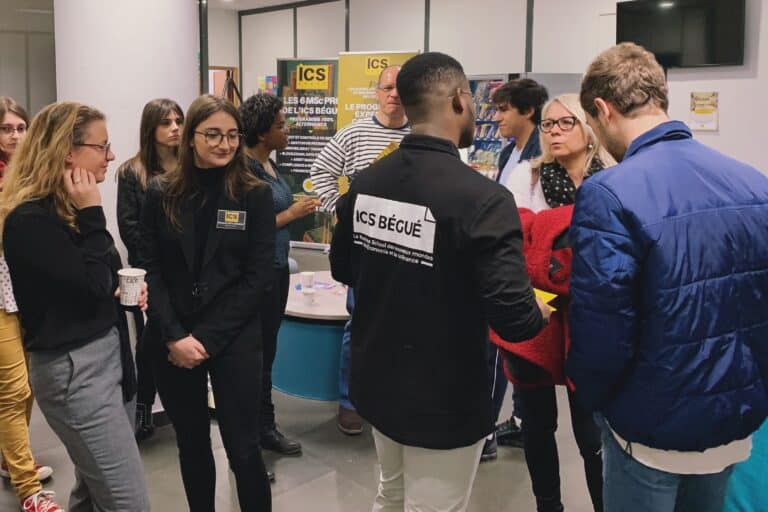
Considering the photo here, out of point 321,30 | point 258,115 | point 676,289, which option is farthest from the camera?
point 321,30

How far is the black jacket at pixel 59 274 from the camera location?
5.47 feet

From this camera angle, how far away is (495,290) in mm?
1451

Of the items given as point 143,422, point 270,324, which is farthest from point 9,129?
point 143,422

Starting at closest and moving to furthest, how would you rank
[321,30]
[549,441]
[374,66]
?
[549,441] → [374,66] → [321,30]

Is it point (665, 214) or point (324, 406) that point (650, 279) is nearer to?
point (665, 214)

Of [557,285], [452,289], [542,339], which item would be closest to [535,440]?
[542,339]

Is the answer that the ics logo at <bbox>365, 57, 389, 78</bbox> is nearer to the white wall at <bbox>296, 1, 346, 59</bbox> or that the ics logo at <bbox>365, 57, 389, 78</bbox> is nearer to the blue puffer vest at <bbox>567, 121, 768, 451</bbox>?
the white wall at <bbox>296, 1, 346, 59</bbox>

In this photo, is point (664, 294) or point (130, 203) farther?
point (130, 203)

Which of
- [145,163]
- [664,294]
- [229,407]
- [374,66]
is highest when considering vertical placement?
[374,66]

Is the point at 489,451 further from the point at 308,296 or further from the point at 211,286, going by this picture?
the point at 211,286

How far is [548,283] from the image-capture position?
5.90 ft

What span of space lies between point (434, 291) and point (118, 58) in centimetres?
220

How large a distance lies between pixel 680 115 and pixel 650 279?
17.9ft

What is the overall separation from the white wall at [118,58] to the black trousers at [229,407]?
1290 millimetres
